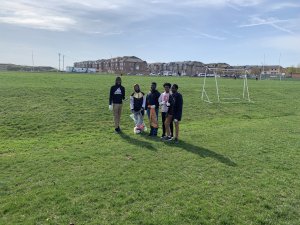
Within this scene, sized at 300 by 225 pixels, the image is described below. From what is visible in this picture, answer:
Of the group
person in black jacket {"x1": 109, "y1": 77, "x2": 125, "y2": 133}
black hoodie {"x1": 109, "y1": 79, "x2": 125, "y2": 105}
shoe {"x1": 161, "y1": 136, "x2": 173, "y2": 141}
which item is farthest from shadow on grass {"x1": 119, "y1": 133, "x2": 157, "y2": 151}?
black hoodie {"x1": 109, "y1": 79, "x2": 125, "y2": 105}

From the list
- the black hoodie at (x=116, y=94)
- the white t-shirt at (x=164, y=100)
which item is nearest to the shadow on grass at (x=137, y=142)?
the black hoodie at (x=116, y=94)

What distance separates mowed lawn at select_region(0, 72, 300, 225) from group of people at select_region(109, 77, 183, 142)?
623 millimetres

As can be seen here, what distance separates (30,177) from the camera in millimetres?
7566

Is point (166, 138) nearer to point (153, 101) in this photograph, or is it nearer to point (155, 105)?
point (155, 105)

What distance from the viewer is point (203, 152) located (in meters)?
10.0

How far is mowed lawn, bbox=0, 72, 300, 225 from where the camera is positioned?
574 cm

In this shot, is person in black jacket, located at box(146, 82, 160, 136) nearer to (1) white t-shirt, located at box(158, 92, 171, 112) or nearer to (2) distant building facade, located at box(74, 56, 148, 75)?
(1) white t-shirt, located at box(158, 92, 171, 112)

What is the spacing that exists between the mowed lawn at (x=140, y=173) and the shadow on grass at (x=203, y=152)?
0.03 metres

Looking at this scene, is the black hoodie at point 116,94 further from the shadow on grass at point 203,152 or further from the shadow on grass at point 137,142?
the shadow on grass at point 203,152

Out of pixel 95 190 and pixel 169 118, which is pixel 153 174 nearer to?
pixel 95 190

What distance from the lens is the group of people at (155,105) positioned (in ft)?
37.3

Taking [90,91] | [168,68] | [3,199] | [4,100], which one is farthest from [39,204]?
[168,68]

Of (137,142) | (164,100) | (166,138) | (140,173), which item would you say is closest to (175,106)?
(164,100)

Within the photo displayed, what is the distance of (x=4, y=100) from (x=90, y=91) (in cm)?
621
